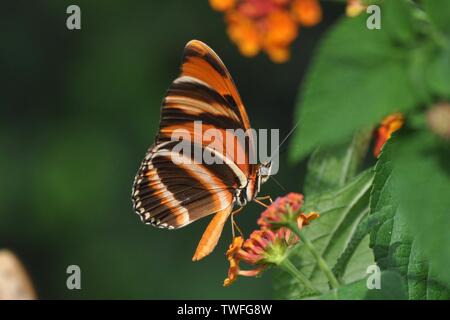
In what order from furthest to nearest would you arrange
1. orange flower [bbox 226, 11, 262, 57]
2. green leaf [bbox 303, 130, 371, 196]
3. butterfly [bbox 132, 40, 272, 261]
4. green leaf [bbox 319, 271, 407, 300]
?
orange flower [bbox 226, 11, 262, 57] < butterfly [bbox 132, 40, 272, 261] < green leaf [bbox 303, 130, 371, 196] < green leaf [bbox 319, 271, 407, 300]

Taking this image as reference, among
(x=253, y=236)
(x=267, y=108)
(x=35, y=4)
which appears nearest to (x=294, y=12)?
(x=253, y=236)

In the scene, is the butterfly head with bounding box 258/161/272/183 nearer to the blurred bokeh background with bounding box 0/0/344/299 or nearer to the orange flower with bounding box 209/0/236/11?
the orange flower with bounding box 209/0/236/11

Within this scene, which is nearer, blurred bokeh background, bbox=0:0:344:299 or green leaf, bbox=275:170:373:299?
green leaf, bbox=275:170:373:299

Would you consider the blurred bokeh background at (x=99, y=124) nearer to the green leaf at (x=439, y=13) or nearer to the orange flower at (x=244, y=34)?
the orange flower at (x=244, y=34)

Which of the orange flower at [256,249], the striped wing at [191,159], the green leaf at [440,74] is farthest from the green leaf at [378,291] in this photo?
the striped wing at [191,159]

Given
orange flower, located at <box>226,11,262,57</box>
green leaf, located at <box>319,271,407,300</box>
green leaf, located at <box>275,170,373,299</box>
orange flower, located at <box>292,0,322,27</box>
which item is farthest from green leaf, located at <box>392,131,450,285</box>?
orange flower, located at <box>226,11,262,57</box>
